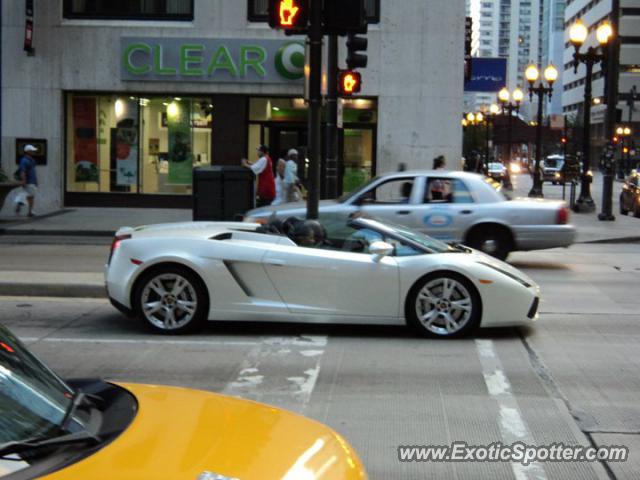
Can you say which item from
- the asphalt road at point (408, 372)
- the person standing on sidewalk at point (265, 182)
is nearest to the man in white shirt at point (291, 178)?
the person standing on sidewalk at point (265, 182)

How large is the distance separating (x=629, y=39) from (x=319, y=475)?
111419 mm

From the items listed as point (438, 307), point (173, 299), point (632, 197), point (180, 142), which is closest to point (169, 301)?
point (173, 299)

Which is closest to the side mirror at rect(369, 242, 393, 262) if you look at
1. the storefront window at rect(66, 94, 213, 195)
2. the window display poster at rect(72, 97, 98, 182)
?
the storefront window at rect(66, 94, 213, 195)

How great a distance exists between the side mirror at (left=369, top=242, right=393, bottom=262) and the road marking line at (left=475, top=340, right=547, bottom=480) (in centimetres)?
124

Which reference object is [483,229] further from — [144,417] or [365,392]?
[144,417]

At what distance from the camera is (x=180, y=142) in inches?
1031

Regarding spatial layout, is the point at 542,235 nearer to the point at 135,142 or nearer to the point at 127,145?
the point at 135,142

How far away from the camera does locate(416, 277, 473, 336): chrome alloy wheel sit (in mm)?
8984

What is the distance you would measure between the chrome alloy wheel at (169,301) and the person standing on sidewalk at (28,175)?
14867 mm

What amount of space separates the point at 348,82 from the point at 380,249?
25.7ft

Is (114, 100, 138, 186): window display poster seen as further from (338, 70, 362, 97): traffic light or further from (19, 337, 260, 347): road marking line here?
(19, 337, 260, 347): road marking line

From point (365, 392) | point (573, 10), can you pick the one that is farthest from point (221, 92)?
point (573, 10)

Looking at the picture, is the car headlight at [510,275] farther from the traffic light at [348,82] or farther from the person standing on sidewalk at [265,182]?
the person standing on sidewalk at [265,182]

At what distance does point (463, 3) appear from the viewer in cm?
2527
